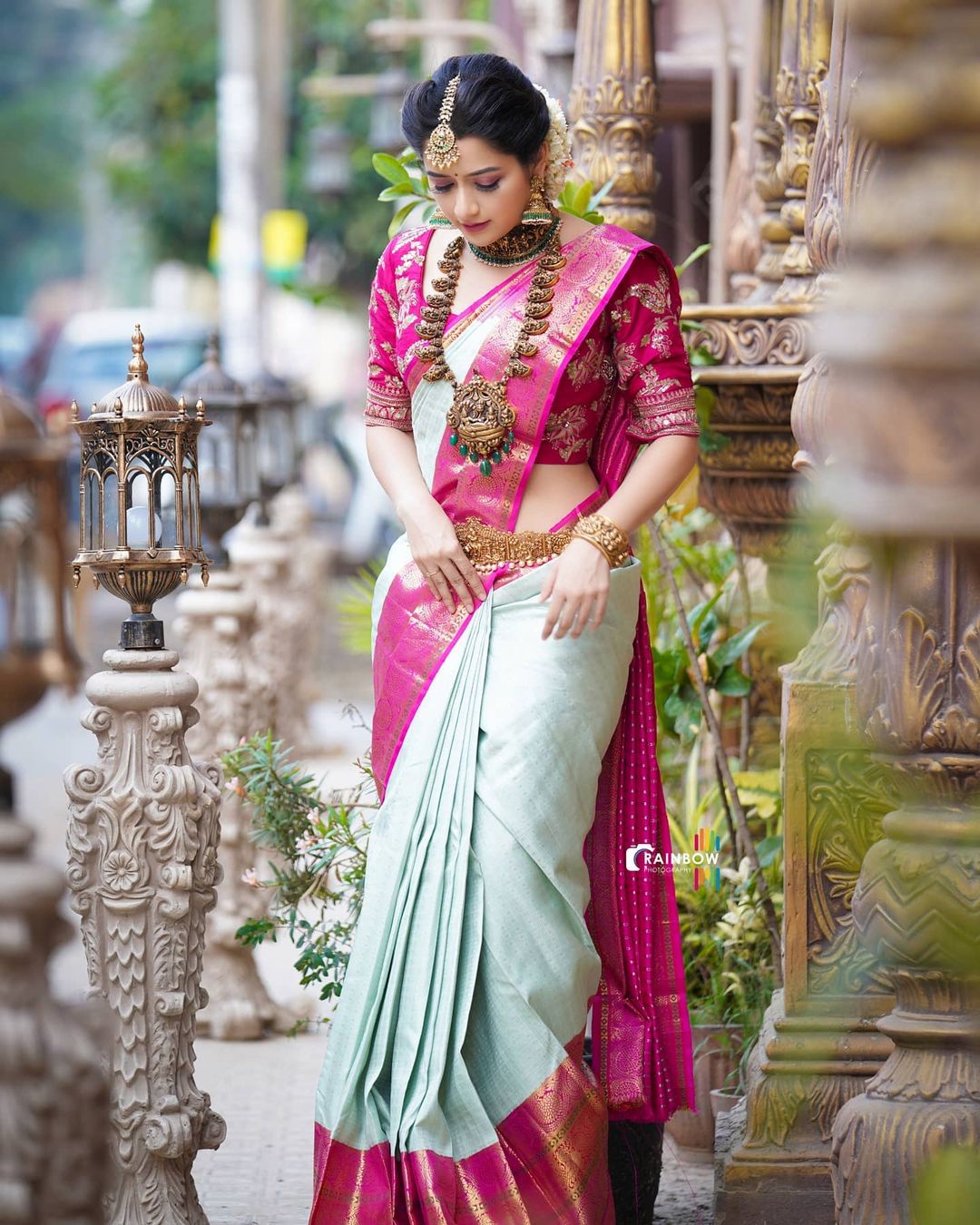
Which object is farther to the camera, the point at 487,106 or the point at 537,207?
the point at 537,207

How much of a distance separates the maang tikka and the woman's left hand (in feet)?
2.15

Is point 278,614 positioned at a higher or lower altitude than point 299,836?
higher

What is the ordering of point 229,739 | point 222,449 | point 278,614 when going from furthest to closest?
point 278,614 < point 222,449 < point 229,739

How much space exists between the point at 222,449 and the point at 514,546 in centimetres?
267

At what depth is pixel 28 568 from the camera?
81.7 inches

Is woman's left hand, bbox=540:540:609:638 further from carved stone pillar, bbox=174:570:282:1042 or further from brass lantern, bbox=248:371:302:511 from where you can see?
brass lantern, bbox=248:371:302:511

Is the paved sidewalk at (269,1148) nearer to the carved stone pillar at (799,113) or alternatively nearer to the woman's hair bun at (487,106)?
the carved stone pillar at (799,113)

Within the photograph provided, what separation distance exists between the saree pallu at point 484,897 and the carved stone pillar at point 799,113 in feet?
3.55

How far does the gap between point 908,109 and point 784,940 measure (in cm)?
240

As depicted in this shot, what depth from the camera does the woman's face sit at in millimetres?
3404

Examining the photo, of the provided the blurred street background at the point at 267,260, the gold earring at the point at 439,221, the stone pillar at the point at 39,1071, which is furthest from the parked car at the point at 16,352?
the stone pillar at the point at 39,1071

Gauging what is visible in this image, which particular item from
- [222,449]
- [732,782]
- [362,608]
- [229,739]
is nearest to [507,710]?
[732,782]

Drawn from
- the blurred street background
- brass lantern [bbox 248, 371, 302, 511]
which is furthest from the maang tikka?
brass lantern [bbox 248, 371, 302, 511]

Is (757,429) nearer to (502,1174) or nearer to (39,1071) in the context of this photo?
(502,1174)
